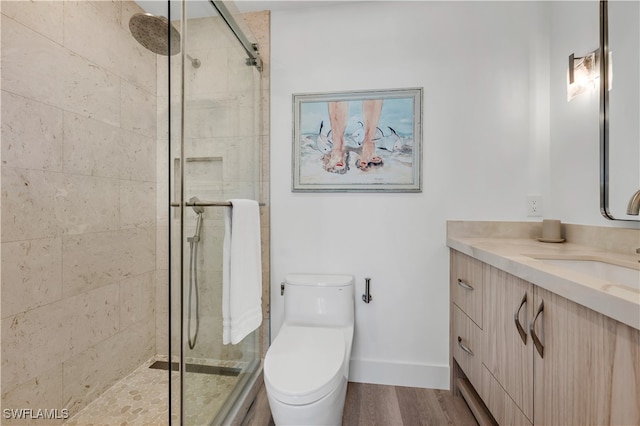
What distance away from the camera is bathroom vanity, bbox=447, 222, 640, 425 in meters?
0.61

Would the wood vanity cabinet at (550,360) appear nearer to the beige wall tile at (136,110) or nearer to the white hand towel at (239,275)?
the white hand towel at (239,275)

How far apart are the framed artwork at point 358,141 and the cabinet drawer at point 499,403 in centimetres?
101

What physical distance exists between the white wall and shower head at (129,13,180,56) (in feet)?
2.41

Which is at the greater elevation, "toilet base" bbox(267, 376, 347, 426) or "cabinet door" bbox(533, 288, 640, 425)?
"cabinet door" bbox(533, 288, 640, 425)

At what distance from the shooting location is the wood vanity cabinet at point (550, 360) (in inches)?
23.9

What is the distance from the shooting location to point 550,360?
0.83 m

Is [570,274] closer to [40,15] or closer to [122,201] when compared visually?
[122,201]

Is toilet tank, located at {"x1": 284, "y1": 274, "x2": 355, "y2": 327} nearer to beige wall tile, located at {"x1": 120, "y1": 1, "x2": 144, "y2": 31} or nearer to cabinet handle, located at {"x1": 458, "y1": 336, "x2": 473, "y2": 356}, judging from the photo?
cabinet handle, located at {"x1": 458, "y1": 336, "x2": 473, "y2": 356}

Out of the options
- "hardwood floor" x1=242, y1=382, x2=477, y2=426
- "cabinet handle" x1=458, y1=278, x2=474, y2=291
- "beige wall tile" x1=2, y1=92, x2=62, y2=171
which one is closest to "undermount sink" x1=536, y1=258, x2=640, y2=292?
"cabinet handle" x1=458, y1=278, x2=474, y2=291

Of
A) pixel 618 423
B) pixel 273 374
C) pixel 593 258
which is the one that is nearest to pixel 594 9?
pixel 593 258

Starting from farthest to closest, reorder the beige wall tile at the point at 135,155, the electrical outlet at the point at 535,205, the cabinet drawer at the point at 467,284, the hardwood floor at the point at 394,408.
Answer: the electrical outlet at the point at 535,205
the beige wall tile at the point at 135,155
the hardwood floor at the point at 394,408
the cabinet drawer at the point at 467,284

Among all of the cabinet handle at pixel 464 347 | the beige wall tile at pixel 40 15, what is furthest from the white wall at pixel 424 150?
the beige wall tile at pixel 40 15

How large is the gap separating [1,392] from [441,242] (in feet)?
7.02

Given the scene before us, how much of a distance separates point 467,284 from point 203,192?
1.33 metres
